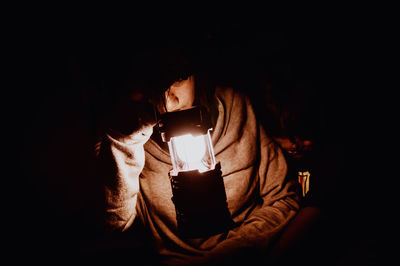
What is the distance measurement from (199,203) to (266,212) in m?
0.75

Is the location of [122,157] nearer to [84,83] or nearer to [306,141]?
[84,83]

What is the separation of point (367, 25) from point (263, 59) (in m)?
0.90

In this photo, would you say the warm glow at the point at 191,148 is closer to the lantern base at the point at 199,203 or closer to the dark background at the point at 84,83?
the lantern base at the point at 199,203

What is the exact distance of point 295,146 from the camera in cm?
216

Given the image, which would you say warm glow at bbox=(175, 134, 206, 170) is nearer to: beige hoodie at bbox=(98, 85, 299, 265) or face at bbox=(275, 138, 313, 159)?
beige hoodie at bbox=(98, 85, 299, 265)

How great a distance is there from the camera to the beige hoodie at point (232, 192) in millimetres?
1652

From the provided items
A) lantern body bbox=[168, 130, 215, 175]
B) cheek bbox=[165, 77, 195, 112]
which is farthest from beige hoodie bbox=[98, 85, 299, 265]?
cheek bbox=[165, 77, 195, 112]

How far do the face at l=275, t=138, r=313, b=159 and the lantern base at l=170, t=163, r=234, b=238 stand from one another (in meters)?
1.05

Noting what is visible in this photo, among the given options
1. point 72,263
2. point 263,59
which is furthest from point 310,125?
point 72,263

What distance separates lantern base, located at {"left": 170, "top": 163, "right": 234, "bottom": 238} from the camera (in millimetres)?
1222

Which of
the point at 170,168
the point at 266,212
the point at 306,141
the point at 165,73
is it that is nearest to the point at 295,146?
the point at 306,141

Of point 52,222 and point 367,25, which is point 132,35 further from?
point 367,25

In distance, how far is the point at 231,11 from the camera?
2.03 meters

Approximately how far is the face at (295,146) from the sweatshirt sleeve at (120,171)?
3.77 ft
